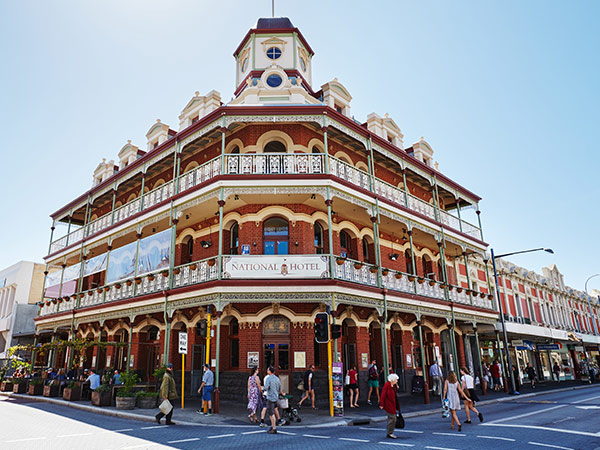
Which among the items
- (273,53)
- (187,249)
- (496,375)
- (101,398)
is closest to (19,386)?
(101,398)

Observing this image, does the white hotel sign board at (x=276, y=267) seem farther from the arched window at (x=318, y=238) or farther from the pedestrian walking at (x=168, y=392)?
the pedestrian walking at (x=168, y=392)

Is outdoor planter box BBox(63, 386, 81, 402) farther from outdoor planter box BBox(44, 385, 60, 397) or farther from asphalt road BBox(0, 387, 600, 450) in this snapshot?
asphalt road BBox(0, 387, 600, 450)

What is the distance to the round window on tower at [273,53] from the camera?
22.1m

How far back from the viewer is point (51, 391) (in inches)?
721

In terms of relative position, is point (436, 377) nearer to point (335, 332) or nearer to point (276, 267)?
point (335, 332)

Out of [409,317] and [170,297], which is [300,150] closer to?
[170,297]

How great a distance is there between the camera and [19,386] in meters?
20.5

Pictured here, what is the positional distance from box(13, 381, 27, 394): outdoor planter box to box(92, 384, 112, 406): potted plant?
8.02 metres

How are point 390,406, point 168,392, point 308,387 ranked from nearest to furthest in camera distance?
point 390,406
point 168,392
point 308,387

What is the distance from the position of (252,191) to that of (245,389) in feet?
23.4

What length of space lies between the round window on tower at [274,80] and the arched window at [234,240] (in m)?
6.99

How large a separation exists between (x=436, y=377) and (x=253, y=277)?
10547 millimetres

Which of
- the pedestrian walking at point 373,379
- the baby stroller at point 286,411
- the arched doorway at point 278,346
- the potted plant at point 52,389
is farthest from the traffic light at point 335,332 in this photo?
the potted plant at point 52,389

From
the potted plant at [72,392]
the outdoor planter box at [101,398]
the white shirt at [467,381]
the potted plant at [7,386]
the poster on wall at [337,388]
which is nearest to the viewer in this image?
the white shirt at [467,381]
